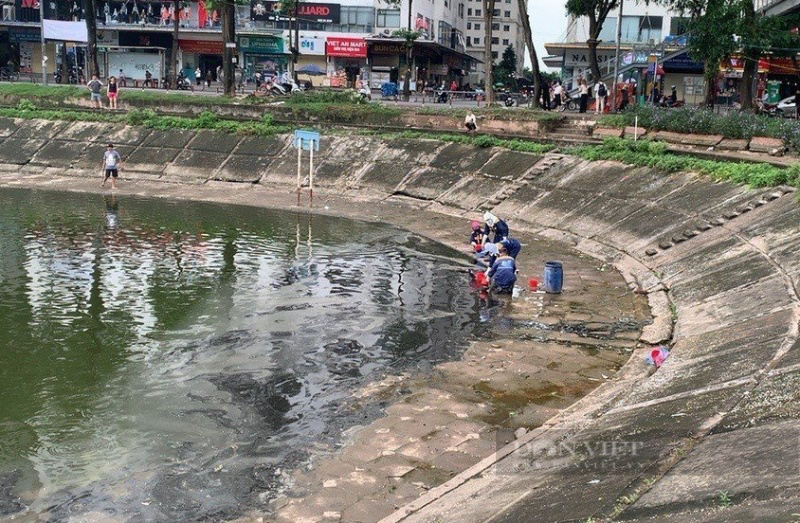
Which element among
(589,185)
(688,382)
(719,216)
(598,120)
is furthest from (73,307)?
(598,120)

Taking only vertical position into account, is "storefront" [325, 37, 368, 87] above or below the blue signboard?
above

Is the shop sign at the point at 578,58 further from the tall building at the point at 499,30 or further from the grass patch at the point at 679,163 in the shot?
the tall building at the point at 499,30

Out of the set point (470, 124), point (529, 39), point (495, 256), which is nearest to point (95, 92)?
point (470, 124)

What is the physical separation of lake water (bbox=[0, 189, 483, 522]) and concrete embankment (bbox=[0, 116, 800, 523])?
2075mm

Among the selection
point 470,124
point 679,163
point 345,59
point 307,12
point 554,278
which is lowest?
point 554,278

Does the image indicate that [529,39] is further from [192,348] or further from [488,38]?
[192,348]

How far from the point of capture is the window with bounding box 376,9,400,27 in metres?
70.9

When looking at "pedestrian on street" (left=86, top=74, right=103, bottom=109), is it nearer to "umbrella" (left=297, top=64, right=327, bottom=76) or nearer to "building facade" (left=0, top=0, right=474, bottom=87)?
"umbrella" (left=297, top=64, right=327, bottom=76)

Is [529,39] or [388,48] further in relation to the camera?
[388,48]

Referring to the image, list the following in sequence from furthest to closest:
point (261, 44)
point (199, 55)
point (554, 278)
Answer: point (199, 55), point (261, 44), point (554, 278)

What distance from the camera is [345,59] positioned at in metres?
71.4

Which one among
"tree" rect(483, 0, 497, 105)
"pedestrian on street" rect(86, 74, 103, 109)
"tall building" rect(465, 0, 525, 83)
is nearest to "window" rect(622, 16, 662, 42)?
"tree" rect(483, 0, 497, 105)

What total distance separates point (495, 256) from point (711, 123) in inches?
514

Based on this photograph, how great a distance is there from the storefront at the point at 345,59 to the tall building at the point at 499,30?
4481 centimetres
